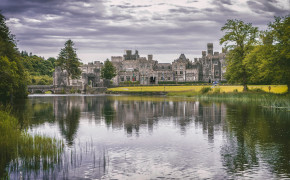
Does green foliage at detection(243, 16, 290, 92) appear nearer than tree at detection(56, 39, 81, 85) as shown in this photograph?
Yes

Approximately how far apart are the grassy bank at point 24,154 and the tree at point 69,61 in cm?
13968

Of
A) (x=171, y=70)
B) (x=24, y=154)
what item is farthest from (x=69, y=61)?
(x=24, y=154)

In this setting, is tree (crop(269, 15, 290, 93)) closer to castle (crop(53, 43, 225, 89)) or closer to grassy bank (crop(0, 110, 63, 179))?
grassy bank (crop(0, 110, 63, 179))

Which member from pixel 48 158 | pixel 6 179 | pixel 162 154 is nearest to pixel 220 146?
pixel 162 154

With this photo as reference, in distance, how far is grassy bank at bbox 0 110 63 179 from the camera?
12.5 metres

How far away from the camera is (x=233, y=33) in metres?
67.0

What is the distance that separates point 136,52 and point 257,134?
6581 inches

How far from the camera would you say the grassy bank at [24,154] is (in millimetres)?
12480

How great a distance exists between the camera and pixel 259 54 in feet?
196

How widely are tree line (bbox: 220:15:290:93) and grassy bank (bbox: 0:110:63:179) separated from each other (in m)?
39.3

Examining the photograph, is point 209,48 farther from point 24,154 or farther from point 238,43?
point 24,154

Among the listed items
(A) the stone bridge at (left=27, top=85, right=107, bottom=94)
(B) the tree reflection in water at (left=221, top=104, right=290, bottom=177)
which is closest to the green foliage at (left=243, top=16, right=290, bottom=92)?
(B) the tree reflection in water at (left=221, top=104, right=290, bottom=177)

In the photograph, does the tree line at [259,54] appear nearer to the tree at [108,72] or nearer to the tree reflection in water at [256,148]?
the tree reflection in water at [256,148]

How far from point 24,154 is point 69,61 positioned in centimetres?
14332
